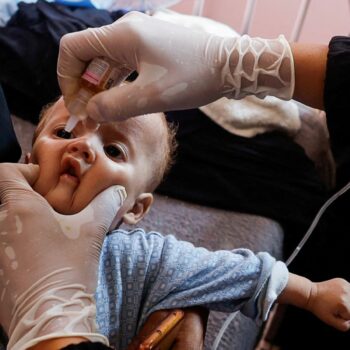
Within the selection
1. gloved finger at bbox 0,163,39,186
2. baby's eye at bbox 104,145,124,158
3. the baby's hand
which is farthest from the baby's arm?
gloved finger at bbox 0,163,39,186

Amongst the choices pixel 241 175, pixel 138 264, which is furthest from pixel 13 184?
pixel 241 175

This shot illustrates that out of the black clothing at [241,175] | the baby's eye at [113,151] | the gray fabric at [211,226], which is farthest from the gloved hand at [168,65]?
the black clothing at [241,175]

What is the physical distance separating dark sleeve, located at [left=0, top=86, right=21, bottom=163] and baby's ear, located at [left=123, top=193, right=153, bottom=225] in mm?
242

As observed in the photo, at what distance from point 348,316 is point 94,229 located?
0.51 meters

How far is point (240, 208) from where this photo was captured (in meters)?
1.53

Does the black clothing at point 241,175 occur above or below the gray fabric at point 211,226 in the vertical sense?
above

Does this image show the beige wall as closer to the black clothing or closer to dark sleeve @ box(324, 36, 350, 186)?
the black clothing

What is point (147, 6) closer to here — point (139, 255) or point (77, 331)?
point (139, 255)

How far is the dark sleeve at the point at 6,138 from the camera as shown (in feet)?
2.80

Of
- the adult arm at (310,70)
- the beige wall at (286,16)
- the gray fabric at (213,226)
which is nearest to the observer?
the adult arm at (310,70)

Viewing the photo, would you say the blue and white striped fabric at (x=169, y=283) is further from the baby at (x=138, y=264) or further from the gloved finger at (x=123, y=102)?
the gloved finger at (x=123, y=102)

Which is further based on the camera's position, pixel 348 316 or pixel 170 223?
pixel 170 223

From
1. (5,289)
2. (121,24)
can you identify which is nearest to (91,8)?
(121,24)

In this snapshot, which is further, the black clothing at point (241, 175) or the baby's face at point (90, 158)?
the black clothing at point (241, 175)
